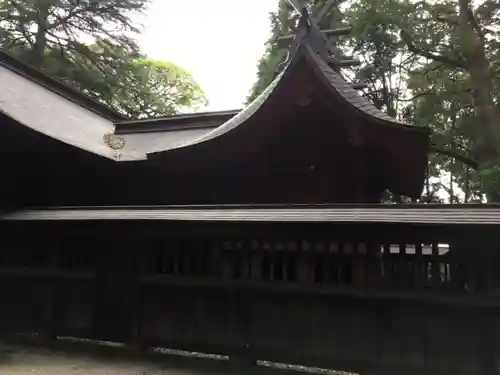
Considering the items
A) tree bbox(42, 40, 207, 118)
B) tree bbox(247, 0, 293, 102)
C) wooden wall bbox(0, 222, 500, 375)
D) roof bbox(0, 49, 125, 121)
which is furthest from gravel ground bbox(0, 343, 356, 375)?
tree bbox(42, 40, 207, 118)

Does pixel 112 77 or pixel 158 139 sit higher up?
pixel 112 77

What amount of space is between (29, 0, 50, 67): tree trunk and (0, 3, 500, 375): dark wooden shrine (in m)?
13.3

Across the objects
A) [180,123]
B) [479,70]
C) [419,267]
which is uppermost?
[479,70]

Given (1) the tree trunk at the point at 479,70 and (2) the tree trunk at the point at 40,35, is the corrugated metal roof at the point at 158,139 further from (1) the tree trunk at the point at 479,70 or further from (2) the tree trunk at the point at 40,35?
(2) the tree trunk at the point at 40,35

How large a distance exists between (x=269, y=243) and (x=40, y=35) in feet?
61.9

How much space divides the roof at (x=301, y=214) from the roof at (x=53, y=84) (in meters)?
7.52

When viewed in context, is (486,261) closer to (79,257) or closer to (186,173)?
(186,173)

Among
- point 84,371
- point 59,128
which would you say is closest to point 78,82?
point 59,128

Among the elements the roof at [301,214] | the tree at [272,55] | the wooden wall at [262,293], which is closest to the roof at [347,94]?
the roof at [301,214]

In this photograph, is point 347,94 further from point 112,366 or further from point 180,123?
point 180,123

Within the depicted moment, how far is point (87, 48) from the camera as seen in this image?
21.9 metres

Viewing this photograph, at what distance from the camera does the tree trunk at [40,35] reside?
20.7 meters

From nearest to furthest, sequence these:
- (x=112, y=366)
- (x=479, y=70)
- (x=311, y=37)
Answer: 1. (x=112, y=366)
2. (x=311, y=37)
3. (x=479, y=70)

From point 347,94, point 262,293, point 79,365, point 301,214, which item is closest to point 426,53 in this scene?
point 347,94
